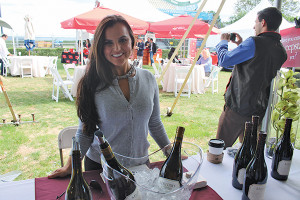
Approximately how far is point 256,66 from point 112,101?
1.37 meters

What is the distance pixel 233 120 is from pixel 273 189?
1.13m

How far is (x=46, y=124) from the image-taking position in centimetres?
417

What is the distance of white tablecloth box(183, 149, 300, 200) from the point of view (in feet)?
3.16

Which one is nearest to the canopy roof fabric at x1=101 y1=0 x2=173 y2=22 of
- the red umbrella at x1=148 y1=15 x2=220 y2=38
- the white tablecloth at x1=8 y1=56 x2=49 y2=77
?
the red umbrella at x1=148 y1=15 x2=220 y2=38

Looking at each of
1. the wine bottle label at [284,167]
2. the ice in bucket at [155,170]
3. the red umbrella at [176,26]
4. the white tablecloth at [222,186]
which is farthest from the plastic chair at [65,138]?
the red umbrella at [176,26]

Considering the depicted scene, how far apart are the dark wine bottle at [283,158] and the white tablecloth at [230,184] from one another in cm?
3

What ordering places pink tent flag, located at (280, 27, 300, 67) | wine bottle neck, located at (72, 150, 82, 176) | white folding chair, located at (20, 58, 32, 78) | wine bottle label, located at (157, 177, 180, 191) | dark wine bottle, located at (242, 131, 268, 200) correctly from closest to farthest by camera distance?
1. wine bottle neck, located at (72, 150, 82, 176)
2. wine bottle label, located at (157, 177, 180, 191)
3. dark wine bottle, located at (242, 131, 268, 200)
4. pink tent flag, located at (280, 27, 300, 67)
5. white folding chair, located at (20, 58, 32, 78)

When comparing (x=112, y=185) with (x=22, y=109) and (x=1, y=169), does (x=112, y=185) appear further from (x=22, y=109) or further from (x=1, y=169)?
(x=22, y=109)

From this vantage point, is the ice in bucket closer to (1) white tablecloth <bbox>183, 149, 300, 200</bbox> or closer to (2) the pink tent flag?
(1) white tablecloth <bbox>183, 149, 300, 200</bbox>

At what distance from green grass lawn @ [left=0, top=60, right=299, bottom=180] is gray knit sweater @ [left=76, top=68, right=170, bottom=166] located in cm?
172

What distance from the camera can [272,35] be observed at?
6.35ft

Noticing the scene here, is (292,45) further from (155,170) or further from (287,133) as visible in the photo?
(155,170)

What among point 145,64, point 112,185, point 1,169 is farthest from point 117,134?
point 145,64

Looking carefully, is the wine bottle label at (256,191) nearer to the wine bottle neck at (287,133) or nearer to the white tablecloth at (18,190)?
the wine bottle neck at (287,133)
